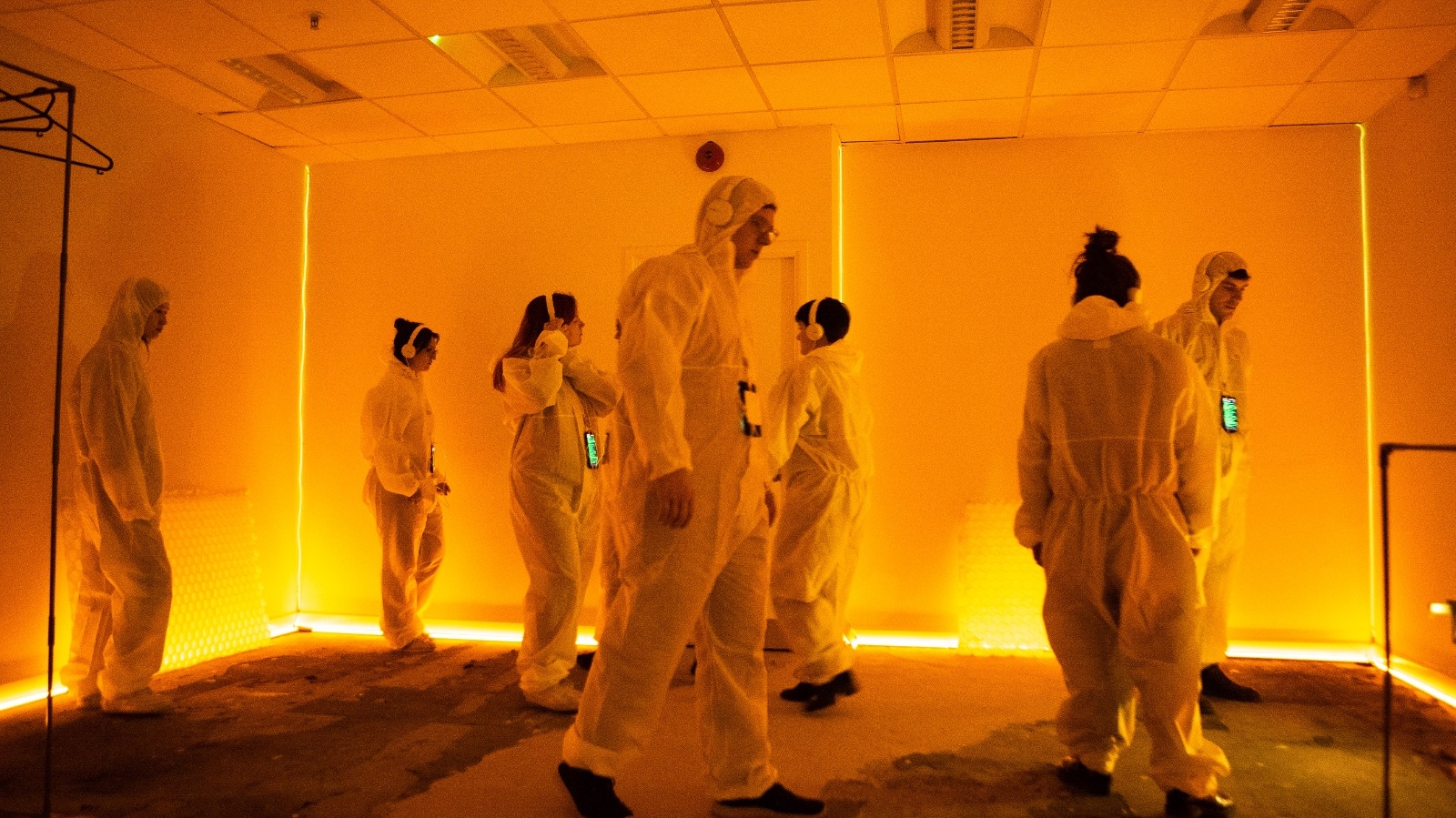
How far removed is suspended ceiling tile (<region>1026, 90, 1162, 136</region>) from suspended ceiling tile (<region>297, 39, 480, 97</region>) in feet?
9.55

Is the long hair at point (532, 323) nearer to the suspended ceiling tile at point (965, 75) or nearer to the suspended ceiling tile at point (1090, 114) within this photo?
the suspended ceiling tile at point (965, 75)

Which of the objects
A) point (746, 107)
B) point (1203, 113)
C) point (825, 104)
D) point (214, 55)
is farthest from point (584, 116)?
point (1203, 113)

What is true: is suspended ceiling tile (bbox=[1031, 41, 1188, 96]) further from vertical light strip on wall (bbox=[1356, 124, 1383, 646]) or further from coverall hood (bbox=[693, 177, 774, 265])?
coverall hood (bbox=[693, 177, 774, 265])

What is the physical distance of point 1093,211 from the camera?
5172 mm

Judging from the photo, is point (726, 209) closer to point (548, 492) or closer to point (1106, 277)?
point (1106, 277)

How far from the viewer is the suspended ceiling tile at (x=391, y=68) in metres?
4.29

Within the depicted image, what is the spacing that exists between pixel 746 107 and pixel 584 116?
890mm

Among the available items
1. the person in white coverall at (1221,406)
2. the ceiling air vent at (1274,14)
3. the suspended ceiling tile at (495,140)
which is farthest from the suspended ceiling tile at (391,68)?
the ceiling air vent at (1274,14)

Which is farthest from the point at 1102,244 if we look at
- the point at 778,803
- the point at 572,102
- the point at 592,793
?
the point at 572,102

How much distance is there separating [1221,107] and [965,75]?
4.70ft

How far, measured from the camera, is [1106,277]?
2688 mm

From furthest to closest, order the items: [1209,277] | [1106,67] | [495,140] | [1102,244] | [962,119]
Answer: [495,140], [962,119], [1106,67], [1209,277], [1102,244]

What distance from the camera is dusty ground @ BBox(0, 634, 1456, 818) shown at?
8.77 feet

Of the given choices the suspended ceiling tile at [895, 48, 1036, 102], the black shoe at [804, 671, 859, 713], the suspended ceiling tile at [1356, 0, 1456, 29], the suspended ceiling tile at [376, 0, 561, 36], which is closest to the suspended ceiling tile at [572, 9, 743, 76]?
the suspended ceiling tile at [376, 0, 561, 36]
